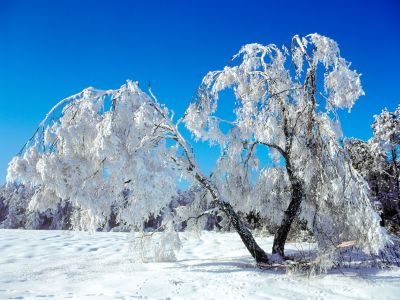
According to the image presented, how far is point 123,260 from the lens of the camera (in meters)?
9.96

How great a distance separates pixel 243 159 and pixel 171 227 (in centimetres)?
258

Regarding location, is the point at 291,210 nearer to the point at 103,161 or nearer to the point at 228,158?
the point at 228,158

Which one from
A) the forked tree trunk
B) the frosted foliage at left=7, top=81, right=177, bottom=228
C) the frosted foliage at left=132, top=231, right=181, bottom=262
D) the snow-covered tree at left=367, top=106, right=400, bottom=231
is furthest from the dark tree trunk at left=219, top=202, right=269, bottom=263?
the snow-covered tree at left=367, top=106, right=400, bottom=231

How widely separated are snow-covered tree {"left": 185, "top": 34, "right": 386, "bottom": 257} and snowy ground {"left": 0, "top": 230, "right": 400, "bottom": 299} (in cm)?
120

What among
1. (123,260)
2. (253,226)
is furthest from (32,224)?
(123,260)

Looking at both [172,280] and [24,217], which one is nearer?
[172,280]

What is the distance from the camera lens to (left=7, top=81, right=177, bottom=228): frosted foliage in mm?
6992

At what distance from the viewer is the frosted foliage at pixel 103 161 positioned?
6.99 meters

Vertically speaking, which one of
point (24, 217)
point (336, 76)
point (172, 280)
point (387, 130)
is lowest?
point (172, 280)

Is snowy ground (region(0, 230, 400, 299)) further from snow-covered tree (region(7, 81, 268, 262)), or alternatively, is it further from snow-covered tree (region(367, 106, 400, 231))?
snow-covered tree (region(367, 106, 400, 231))

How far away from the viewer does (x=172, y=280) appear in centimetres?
721

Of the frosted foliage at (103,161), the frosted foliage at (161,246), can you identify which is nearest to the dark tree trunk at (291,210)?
the frosted foliage at (161,246)

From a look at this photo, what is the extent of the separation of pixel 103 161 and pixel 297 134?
4655 millimetres

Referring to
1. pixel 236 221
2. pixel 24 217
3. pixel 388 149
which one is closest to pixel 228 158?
pixel 236 221
